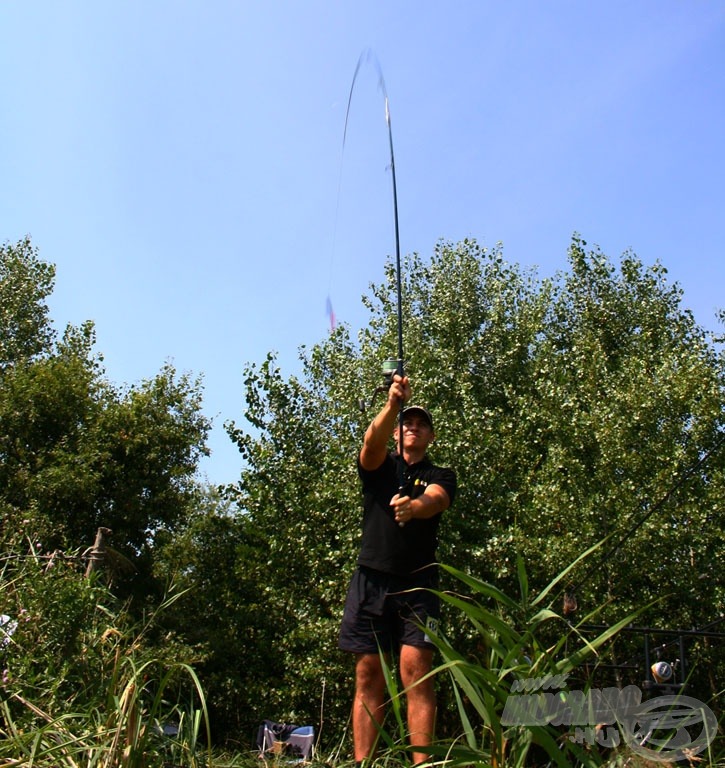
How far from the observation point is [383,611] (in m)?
2.78

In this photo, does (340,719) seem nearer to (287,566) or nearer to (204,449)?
(287,566)

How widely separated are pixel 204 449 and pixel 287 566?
20.1ft

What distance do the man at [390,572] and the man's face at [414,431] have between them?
0.13 meters

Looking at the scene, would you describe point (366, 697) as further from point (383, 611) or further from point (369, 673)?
point (383, 611)

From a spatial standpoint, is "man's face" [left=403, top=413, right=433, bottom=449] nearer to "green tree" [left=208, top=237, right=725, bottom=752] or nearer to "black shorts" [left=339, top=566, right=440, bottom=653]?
"black shorts" [left=339, top=566, right=440, bottom=653]

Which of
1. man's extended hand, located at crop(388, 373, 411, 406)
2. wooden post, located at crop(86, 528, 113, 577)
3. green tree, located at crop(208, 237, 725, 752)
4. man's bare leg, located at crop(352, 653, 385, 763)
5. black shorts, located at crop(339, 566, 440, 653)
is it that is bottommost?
man's bare leg, located at crop(352, 653, 385, 763)

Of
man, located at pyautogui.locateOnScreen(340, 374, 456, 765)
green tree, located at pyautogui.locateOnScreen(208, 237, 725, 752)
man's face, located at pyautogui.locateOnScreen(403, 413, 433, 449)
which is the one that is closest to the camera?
man, located at pyautogui.locateOnScreen(340, 374, 456, 765)

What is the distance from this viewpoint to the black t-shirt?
A: 283cm

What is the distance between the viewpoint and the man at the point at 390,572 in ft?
8.84

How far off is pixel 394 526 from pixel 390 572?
163 millimetres

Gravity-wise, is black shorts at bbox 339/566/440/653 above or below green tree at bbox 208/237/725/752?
below

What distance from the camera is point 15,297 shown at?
18688 mm

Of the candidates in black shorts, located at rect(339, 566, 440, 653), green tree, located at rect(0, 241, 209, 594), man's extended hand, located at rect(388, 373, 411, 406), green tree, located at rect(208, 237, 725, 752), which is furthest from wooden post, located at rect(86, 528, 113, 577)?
green tree, located at rect(0, 241, 209, 594)

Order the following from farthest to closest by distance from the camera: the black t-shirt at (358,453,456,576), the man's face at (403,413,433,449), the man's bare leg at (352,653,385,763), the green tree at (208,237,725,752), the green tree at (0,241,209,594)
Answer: the green tree at (0,241,209,594), the green tree at (208,237,725,752), the man's face at (403,413,433,449), the black t-shirt at (358,453,456,576), the man's bare leg at (352,653,385,763)
